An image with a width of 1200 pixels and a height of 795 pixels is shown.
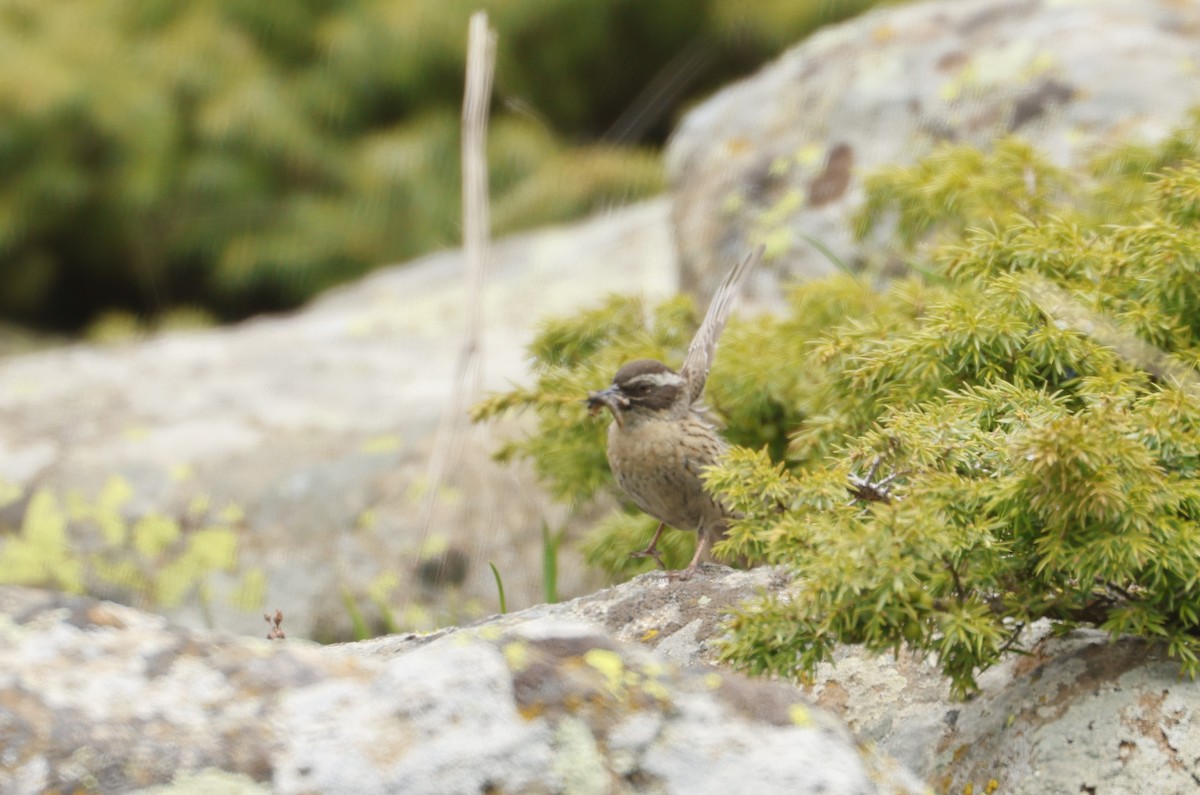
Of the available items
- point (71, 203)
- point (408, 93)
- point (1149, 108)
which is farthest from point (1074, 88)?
point (71, 203)

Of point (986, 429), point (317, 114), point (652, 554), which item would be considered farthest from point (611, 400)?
point (317, 114)

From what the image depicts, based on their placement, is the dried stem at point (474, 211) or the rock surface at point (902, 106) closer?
the dried stem at point (474, 211)

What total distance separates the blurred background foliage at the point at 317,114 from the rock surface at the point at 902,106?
5.81 ft

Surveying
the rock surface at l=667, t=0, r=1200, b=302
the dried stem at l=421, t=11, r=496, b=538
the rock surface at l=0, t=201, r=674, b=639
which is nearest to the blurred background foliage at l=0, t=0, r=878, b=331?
the rock surface at l=0, t=201, r=674, b=639

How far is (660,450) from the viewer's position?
126 inches

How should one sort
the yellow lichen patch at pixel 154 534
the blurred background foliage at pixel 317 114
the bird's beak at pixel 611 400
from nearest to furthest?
the bird's beak at pixel 611 400
the yellow lichen patch at pixel 154 534
the blurred background foliage at pixel 317 114

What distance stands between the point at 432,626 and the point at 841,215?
6.39 feet

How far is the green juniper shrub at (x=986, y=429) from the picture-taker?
184 centimetres

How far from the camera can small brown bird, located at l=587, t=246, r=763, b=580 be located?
10.5 feet

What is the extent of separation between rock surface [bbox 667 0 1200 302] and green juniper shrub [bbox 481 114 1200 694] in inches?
40.8

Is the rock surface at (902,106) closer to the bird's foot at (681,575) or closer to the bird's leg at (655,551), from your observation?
the bird's leg at (655,551)

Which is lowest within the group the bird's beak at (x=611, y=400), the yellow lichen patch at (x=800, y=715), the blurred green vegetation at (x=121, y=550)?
the blurred green vegetation at (x=121, y=550)

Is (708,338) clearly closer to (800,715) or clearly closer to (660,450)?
(660,450)

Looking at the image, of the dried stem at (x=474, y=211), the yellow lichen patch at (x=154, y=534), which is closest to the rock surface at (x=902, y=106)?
the dried stem at (x=474, y=211)
